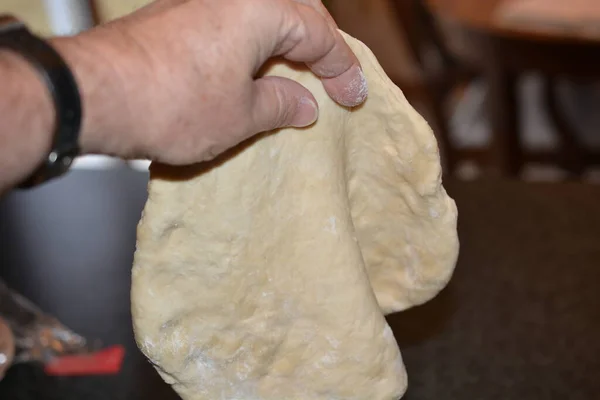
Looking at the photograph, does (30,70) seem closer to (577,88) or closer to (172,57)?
(172,57)

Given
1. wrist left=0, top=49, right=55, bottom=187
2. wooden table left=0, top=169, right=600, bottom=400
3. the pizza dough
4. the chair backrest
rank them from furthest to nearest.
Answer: the chair backrest
wooden table left=0, top=169, right=600, bottom=400
the pizza dough
wrist left=0, top=49, right=55, bottom=187

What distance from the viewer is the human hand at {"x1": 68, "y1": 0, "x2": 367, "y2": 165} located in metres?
0.48

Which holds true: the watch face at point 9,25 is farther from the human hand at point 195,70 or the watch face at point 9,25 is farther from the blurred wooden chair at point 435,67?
the blurred wooden chair at point 435,67

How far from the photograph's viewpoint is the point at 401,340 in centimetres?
87

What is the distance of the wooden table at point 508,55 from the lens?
5.48ft

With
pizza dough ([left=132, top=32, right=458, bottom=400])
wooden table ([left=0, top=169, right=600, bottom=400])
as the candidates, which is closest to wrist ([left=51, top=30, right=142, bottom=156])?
pizza dough ([left=132, top=32, right=458, bottom=400])

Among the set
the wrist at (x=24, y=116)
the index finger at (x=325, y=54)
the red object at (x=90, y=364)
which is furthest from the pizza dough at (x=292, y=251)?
the red object at (x=90, y=364)

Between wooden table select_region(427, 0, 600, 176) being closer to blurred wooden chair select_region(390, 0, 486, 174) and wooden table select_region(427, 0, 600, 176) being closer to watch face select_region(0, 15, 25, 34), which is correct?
blurred wooden chair select_region(390, 0, 486, 174)

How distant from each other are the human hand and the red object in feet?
1.46

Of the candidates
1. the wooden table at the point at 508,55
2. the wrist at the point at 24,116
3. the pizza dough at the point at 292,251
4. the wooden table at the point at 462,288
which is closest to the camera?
the wrist at the point at 24,116

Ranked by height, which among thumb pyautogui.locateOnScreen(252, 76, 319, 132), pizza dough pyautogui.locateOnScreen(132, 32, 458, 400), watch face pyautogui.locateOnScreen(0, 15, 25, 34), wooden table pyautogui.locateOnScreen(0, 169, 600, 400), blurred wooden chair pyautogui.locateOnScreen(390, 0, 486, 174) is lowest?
blurred wooden chair pyautogui.locateOnScreen(390, 0, 486, 174)

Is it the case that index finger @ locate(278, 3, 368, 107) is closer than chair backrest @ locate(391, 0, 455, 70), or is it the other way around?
index finger @ locate(278, 3, 368, 107)

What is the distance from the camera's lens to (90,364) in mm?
874

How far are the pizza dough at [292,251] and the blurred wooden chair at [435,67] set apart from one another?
1.47 metres
